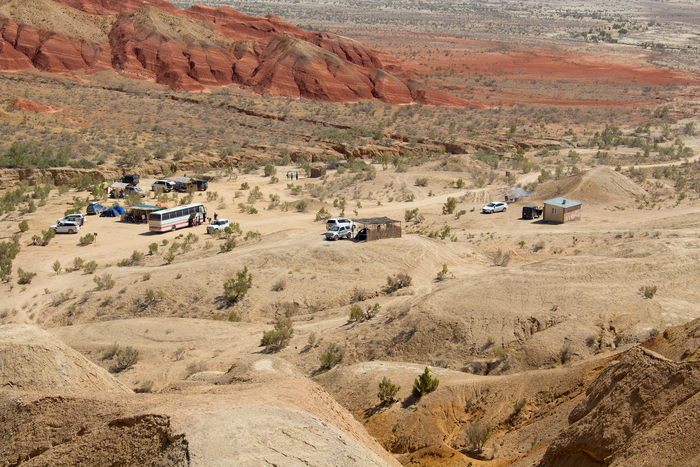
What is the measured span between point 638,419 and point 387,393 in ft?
23.0

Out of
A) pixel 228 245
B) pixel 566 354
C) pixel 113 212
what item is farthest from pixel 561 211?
pixel 113 212

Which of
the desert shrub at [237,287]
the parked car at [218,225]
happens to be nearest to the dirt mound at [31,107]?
the parked car at [218,225]

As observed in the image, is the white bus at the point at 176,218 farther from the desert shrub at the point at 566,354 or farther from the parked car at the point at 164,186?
the desert shrub at the point at 566,354

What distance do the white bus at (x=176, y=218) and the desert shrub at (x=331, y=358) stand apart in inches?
843

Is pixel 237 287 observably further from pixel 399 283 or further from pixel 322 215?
pixel 322 215

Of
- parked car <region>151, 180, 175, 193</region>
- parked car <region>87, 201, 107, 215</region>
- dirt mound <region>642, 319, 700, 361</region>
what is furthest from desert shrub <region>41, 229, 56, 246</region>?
dirt mound <region>642, 319, 700, 361</region>

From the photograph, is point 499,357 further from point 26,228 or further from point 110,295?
point 26,228

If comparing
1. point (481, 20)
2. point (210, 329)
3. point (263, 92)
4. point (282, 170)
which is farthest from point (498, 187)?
point (481, 20)

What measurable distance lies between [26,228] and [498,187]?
36.5 meters

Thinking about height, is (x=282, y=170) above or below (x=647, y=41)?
below

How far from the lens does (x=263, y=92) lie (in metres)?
85.3

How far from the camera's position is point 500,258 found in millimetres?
29672

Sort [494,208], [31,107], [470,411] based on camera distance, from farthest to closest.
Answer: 1. [31,107]
2. [494,208]
3. [470,411]

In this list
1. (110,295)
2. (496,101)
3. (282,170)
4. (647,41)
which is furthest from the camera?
(647,41)
